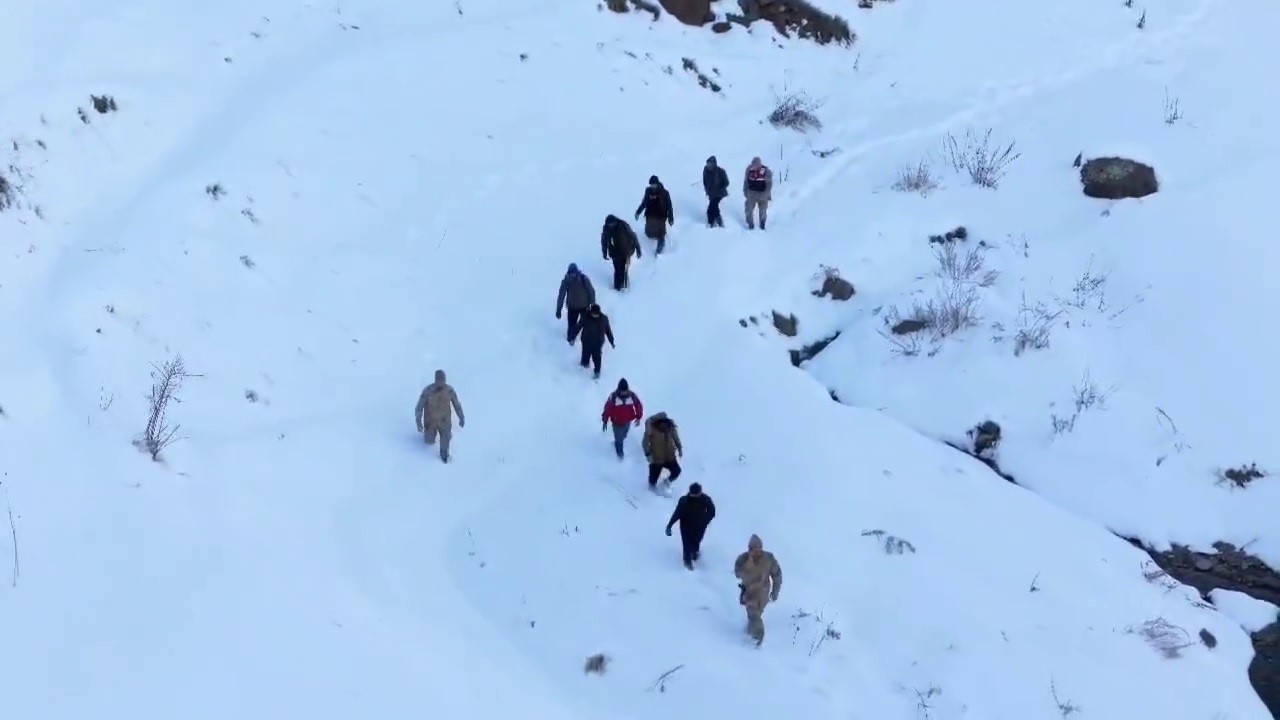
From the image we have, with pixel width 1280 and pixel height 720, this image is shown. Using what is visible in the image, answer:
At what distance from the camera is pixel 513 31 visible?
2161 centimetres

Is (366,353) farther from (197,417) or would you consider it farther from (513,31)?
(513,31)

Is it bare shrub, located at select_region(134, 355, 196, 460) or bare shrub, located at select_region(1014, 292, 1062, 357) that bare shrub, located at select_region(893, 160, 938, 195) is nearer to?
bare shrub, located at select_region(1014, 292, 1062, 357)

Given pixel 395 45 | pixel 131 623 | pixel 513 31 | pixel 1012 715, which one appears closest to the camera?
pixel 131 623

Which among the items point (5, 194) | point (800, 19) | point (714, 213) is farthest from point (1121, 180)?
point (5, 194)

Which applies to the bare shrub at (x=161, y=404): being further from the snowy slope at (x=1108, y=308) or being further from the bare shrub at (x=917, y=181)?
the bare shrub at (x=917, y=181)

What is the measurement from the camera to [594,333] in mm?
14250

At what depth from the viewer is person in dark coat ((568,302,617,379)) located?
14164mm

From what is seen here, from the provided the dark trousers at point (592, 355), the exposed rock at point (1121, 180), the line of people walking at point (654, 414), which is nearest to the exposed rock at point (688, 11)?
the line of people walking at point (654, 414)

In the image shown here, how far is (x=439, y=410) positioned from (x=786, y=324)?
5.28 meters

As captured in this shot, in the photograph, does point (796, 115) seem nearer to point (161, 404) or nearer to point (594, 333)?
point (594, 333)

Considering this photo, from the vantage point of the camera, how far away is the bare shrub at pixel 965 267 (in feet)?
53.1

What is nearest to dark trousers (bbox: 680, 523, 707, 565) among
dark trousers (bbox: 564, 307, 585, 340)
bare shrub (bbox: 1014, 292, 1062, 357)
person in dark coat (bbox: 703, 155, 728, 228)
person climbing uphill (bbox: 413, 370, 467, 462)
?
person climbing uphill (bbox: 413, 370, 467, 462)

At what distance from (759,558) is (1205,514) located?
18.1ft

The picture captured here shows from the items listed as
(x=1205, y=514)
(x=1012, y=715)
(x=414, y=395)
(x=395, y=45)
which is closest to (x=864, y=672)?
(x=1012, y=715)
